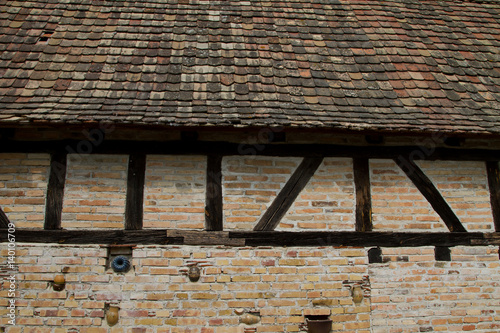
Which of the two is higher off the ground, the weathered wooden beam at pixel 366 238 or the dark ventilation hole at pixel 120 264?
the weathered wooden beam at pixel 366 238

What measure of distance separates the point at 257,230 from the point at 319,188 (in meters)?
0.85

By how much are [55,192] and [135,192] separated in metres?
0.85

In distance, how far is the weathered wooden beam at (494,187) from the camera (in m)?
3.89

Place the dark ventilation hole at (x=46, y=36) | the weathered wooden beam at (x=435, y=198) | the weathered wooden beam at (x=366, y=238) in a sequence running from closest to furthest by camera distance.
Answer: the weathered wooden beam at (x=366, y=238) → the weathered wooden beam at (x=435, y=198) → the dark ventilation hole at (x=46, y=36)

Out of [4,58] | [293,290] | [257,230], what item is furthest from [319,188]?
[4,58]

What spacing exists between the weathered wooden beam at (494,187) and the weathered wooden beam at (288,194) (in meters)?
2.09

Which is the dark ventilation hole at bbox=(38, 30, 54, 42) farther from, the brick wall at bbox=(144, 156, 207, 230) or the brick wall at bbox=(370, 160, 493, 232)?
the brick wall at bbox=(370, 160, 493, 232)

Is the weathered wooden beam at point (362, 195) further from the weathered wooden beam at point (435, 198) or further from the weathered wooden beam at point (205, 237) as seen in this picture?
the weathered wooden beam at point (205, 237)

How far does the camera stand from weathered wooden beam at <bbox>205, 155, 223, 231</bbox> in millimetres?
3557

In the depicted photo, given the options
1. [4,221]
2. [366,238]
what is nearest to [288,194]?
[366,238]

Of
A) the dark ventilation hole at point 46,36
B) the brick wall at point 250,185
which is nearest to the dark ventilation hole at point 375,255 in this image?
the brick wall at point 250,185

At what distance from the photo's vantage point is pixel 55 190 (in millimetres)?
3527

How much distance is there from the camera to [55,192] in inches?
139

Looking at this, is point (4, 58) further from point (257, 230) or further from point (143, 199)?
point (257, 230)
